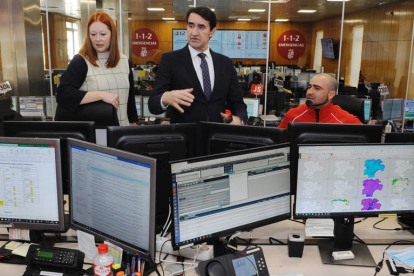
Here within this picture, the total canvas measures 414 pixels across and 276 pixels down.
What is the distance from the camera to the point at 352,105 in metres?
3.62

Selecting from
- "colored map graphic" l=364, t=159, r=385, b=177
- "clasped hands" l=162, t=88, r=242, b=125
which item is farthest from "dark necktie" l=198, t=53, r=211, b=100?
"colored map graphic" l=364, t=159, r=385, b=177

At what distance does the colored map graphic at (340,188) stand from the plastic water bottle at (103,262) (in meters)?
0.97

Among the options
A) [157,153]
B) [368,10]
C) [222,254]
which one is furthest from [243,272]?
[368,10]

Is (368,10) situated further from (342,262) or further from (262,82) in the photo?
(342,262)

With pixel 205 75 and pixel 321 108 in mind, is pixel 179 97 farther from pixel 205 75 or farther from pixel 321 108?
pixel 321 108

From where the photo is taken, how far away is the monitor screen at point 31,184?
1486 mm

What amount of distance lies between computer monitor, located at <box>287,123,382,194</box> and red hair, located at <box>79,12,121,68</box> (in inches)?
55.5

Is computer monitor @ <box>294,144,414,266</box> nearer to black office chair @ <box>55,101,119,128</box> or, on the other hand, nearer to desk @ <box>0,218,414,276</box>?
desk @ <box>0,218,414,276</box>

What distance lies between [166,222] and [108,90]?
4.28 ft

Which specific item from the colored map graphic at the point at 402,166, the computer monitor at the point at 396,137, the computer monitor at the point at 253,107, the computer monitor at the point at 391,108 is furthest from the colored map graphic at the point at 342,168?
the computer monitor at the point at 391,108

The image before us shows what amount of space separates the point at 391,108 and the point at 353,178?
15.1 feet

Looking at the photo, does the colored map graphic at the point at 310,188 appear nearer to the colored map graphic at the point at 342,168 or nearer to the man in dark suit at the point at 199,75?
the colored map graphic at the point at 342,168

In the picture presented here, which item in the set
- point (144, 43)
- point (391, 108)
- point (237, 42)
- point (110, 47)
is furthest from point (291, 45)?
point (110, 47)

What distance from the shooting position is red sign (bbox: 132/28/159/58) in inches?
229
